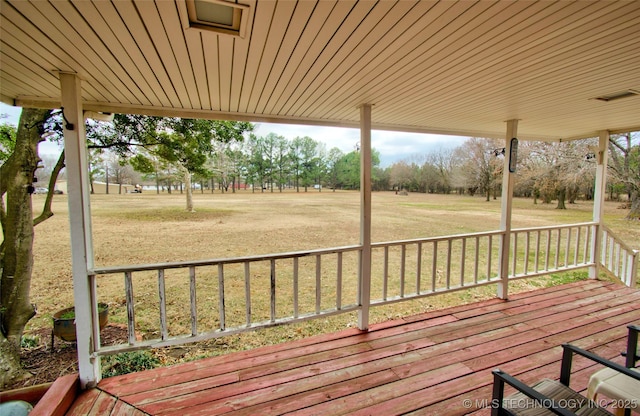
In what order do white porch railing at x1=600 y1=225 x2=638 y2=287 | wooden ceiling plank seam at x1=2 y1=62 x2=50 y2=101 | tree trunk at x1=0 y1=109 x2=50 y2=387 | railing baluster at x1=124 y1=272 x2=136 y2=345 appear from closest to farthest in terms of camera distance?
wooden ceiling plank seam at x1=2 y1=62 x2=50 y2=101 → railing baluster at x1=124 y1=272 x2=136 y2=345 → tree trunk at x1=0 y1=109 x2=50 y2=387 → white porch railing at x1=600 y1=225 x2=638 y2=287

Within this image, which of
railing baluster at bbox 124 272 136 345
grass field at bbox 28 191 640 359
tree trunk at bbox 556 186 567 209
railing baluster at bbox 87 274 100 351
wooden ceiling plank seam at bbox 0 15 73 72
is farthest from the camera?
tree trunk at bbox 556 186 567 209

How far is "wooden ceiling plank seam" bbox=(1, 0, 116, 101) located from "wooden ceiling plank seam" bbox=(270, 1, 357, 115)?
1.18 m

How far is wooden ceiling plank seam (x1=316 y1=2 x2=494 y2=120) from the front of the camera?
3.66 feet

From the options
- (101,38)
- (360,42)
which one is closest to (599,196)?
(360,42)

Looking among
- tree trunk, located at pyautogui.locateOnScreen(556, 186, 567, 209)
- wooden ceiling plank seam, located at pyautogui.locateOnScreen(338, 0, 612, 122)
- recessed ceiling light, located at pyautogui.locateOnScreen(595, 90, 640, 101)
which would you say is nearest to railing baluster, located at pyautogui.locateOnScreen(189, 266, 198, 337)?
wooden ceiling plank seam, located at pyautogui.locateOnScreen(338, 0, 612, 122)

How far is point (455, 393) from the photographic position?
72.2 inches

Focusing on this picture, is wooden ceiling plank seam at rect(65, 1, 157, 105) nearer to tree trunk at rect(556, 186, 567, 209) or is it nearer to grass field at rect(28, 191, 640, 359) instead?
grass field at rect(28, 191, 640, 359)

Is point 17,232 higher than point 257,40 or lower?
lower

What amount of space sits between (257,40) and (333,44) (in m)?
0.39

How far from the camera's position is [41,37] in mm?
1273

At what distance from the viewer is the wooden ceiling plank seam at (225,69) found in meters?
1.36

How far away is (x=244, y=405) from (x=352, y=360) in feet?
2.94

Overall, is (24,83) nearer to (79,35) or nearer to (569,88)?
(79,35)

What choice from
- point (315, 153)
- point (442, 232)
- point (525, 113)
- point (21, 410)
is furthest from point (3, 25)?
point (315, 153)
